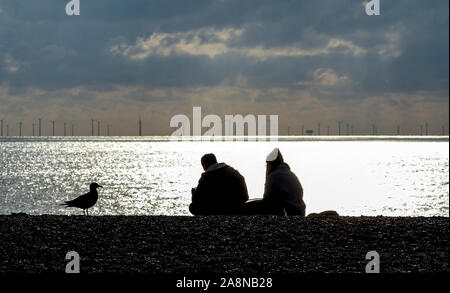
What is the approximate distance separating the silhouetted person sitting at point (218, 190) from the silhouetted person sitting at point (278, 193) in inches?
13.5

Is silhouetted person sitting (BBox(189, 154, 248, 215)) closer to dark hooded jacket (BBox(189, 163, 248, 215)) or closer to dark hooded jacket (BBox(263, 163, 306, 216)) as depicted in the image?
dark hooded jacket (BBox(189, 163, 248, 215))

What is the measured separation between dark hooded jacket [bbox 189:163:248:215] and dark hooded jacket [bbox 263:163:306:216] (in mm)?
664

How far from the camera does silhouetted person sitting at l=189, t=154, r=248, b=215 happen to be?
13422 mm

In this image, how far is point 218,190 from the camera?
13.8 metres

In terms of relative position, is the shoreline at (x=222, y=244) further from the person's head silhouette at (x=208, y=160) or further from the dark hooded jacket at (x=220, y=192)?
the person's head silhouette at (x=208, y=160)

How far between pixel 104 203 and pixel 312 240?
56.0m

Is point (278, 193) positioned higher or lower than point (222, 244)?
higher

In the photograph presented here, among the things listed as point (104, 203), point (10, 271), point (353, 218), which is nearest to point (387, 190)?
point (104, 203)

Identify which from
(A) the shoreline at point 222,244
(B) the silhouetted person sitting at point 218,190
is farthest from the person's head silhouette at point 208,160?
(A) the shoreline at point 222,244

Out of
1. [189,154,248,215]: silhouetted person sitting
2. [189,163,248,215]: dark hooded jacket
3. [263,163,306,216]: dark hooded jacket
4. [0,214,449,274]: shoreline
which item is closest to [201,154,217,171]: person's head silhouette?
[189,154,248,215]: silhouetted person sitting

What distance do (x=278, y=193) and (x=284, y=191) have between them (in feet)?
0.48

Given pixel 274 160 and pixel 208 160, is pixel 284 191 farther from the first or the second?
pixel 208 160

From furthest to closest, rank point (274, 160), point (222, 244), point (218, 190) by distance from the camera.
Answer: point (218, 190) → point (274, 160) → point (222, 244)

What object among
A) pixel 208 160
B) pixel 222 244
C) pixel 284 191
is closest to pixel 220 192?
pixel 208 160
